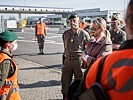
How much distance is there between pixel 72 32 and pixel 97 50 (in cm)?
192

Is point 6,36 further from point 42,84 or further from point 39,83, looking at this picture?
point 39,83

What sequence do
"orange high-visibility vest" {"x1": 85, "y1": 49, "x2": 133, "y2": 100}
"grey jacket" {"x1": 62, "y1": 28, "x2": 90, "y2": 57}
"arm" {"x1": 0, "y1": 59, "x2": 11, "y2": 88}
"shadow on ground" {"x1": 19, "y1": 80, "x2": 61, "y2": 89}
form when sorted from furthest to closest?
"shadow on ground" {"x1": 19, "y1": 80, "x2": 61, "y2": 89}, "grey jacket" {"x1": 62, "y1": 28, "x2": 90, "y2": 57}, "arm" {"x1": 0, "y1": 59, "x2": 11, "y2": 88}, "orange high-visibility vest" {"x1": 85, "y1": 49, "x2": 133, "y2": 100}

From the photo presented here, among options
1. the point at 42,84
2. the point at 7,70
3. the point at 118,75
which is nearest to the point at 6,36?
the point at 7,70

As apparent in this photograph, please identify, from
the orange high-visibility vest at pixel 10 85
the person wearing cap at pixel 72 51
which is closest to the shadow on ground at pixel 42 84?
the person wearing cap at pixel 72 51

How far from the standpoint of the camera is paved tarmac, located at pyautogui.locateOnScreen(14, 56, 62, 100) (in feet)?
24.5

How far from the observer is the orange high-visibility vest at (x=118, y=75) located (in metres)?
1.47

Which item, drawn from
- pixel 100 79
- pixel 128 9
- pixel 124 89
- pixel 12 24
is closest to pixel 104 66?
pixel 100 79

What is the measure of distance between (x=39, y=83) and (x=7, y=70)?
5.40 metres

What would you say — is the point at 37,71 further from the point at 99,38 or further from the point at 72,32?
the point at 99,38

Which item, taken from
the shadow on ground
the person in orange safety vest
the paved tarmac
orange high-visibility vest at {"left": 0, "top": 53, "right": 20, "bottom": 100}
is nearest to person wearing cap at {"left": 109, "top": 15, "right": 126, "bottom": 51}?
the paved tarmac

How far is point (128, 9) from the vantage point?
1.57m

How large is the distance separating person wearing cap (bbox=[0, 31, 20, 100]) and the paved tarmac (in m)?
3.44

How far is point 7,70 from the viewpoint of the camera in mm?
3652

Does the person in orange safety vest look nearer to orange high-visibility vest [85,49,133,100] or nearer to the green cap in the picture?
orange high-visibility vest [85,49,133,100]
